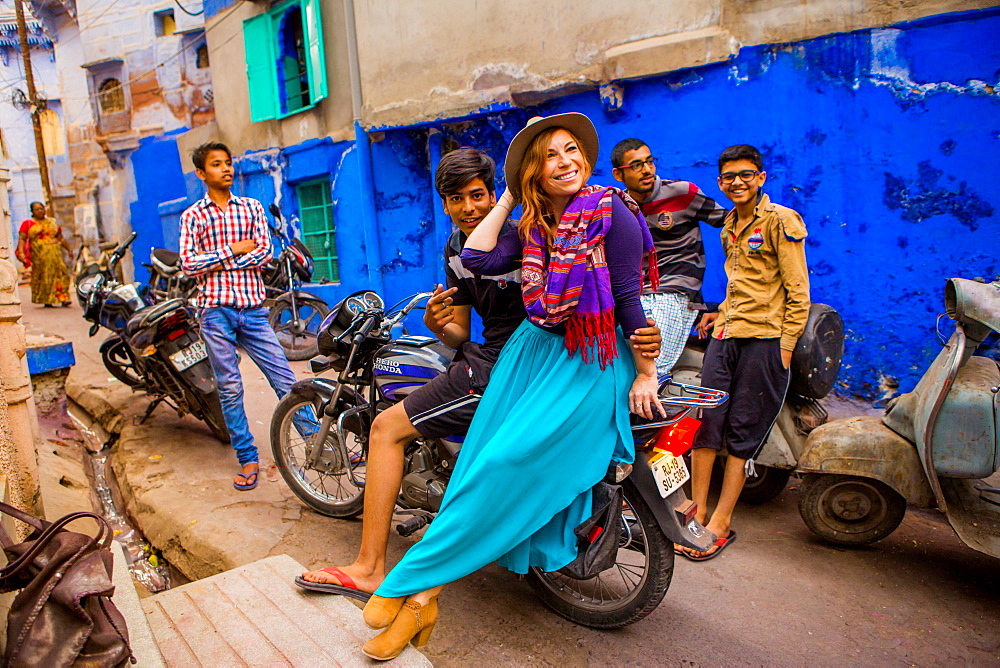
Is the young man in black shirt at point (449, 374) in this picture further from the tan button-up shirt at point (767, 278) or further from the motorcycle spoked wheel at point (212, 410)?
the motorcycle spoked wheel at point (212, 410)

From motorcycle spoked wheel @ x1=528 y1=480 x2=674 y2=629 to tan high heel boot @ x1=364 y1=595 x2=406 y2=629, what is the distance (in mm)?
563

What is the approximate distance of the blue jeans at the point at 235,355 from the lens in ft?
13.0

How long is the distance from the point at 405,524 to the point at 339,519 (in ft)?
3.02

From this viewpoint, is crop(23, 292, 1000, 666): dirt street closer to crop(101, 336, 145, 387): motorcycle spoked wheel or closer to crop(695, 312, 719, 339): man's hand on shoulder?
crop(695, 312, 719, 339): man's hand on shoulder

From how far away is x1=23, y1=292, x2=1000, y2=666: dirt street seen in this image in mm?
2375

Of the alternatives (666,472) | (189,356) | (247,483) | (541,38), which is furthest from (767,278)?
(541,38)

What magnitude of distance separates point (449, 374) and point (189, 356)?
2752mm

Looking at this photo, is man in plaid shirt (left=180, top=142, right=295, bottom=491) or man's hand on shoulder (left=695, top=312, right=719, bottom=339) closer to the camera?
man's hand on shoulder (left=695, top=312, right=719, bottom=339)

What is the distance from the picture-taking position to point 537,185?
2.19 m

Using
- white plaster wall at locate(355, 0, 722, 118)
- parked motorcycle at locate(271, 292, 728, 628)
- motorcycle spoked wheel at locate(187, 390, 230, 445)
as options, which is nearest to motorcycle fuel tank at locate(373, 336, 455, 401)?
parked motorcycle at locate(271, 292, 728, 628)

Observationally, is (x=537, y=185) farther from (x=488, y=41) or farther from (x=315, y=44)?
(x=315, y=44)

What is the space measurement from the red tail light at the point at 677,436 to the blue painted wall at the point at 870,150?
302 cm

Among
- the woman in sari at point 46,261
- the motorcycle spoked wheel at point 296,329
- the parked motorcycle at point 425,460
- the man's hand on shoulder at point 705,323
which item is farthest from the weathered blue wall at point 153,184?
the man's hand on shoulder at point 705,323

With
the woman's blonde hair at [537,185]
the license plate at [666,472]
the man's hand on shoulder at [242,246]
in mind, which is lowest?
the license plate at [666,472]
